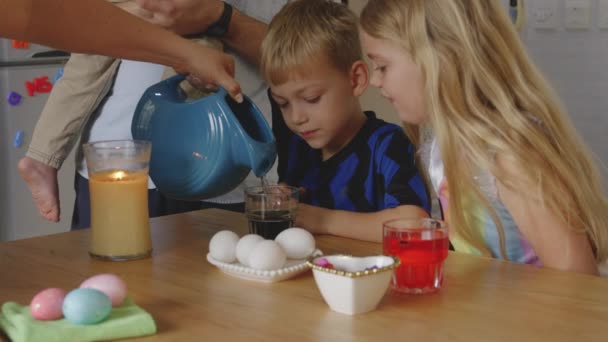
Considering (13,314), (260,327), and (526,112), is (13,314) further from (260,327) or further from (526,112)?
(526,112)

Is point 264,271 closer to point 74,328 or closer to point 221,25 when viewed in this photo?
point 74,328

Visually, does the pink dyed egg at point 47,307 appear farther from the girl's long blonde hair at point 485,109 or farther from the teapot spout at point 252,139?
the girl's long blonde hair at point 485,109

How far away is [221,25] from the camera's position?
5.41ft

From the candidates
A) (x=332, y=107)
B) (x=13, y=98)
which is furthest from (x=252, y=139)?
(x=13, y=98)

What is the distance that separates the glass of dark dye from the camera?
131 centimetres

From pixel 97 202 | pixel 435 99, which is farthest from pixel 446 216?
pixel 97 202

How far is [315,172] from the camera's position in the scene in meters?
1.70

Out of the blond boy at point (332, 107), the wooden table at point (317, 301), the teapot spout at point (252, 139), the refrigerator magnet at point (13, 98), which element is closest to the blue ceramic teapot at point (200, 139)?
the teapot spout at point (252, 139)

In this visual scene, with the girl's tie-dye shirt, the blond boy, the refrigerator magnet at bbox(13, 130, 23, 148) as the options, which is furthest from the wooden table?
the refrigerator magnet at bbox(13, 130, 23, 148)

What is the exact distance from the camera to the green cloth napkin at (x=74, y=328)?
87 cm

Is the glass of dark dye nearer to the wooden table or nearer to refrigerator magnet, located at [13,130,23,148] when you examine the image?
the wooden table

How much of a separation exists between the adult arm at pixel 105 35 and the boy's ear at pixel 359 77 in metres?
0.33

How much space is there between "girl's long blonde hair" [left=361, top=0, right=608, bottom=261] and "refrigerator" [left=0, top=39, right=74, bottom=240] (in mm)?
2223

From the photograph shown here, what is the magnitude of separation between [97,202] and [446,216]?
595 millimetres
